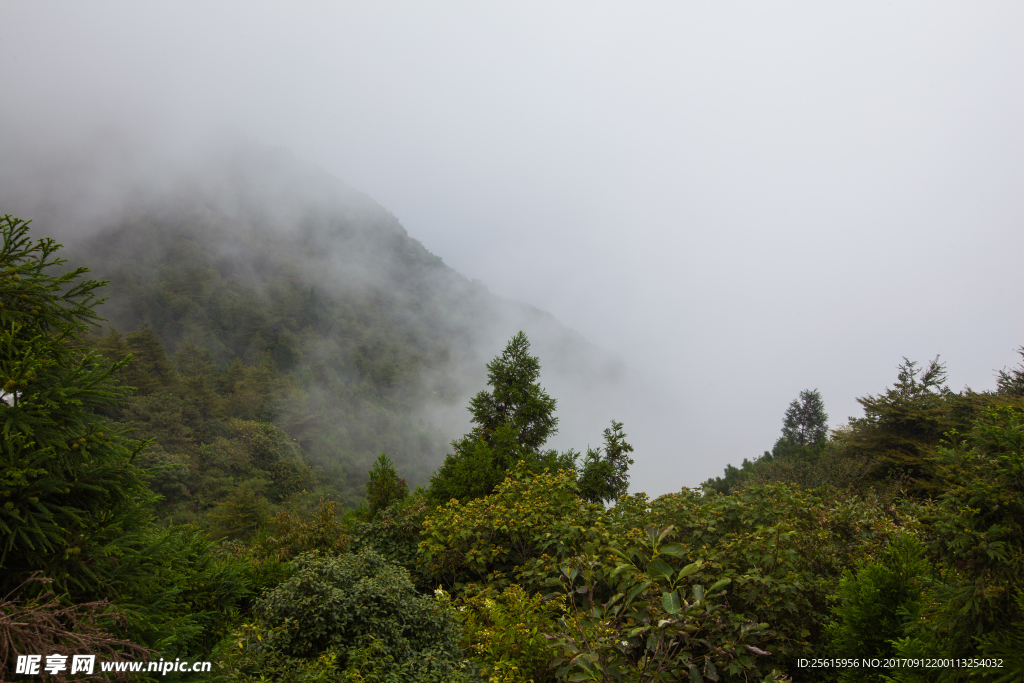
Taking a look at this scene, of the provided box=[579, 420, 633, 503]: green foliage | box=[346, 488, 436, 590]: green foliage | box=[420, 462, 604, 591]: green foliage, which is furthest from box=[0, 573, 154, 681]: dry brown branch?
box=[579, 420, 633, 503]: green foliage

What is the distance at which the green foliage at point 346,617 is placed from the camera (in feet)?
17.6

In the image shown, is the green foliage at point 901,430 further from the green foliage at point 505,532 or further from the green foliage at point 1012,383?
the green foliage at point 505,532

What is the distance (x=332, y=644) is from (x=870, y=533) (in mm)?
8276

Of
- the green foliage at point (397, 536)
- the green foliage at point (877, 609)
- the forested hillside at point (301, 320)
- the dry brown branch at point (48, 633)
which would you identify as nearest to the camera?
the dry brown branch at point (48, 633)

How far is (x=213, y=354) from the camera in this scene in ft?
248

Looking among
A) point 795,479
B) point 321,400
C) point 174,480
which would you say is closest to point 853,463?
point 795,479

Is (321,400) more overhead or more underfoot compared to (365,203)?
more underfoot

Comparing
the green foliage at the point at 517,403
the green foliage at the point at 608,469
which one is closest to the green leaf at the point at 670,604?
the green foliage at the point at 608,469

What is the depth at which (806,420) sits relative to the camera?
161 feet

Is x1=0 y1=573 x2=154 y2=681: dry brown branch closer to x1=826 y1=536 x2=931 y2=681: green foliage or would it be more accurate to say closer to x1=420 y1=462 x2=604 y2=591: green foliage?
x1=420 y1=462 x2=604 y2=591: green foliage

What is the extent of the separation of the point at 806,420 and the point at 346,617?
54.4m

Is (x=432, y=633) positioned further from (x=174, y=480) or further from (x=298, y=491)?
(x=298, y=491)

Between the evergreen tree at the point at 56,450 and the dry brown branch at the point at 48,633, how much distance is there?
9.7 inches

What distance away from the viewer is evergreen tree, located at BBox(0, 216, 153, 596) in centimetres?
309
